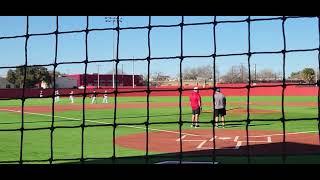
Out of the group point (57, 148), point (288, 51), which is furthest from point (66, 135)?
point (288, 51)

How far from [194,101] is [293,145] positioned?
584 cm

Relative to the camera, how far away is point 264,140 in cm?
1152

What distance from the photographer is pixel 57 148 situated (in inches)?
408

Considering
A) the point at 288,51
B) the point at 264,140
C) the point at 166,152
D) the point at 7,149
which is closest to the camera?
the point at 288,51
